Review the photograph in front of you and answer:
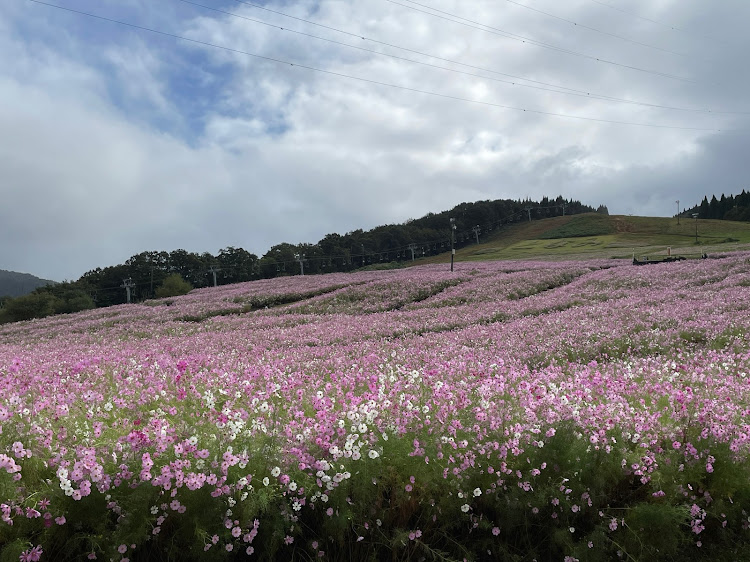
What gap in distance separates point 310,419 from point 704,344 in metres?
11.1

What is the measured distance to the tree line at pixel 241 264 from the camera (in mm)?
67000

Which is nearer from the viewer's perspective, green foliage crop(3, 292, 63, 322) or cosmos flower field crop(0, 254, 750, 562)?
cosmos flower field crop(0, 254, 750, 562)

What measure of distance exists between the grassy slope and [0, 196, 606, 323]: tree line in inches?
531

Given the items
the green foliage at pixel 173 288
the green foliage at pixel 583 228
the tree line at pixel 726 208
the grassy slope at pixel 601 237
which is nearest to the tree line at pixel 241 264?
the green foliage at pixel 173 288

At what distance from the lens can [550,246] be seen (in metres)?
96.6

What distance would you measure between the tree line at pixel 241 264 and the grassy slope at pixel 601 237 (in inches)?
531

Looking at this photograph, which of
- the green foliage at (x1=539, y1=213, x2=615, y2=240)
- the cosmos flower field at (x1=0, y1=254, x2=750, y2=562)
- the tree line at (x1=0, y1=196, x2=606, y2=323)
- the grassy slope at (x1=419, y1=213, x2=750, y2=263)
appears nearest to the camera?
the cosmos flower field at (x1=0, y1=254, x2=750, y2=562)

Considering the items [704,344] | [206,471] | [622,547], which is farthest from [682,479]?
[704,344]

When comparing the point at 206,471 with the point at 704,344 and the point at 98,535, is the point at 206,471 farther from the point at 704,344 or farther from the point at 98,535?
the point at 704,344

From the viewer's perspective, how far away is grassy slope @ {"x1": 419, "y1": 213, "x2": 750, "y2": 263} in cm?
7962

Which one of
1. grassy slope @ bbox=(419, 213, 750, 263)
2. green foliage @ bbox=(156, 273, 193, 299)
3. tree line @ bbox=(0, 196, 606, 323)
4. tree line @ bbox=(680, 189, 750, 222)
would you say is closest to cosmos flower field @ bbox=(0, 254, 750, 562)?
green foliage @ bbox=(156, 273, 193, 299)

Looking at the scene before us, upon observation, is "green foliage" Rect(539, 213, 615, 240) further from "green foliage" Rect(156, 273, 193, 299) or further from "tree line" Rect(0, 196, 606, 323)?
"green foliage" Rect(156, 273, 193, 299)

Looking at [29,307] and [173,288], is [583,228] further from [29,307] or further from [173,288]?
[29,307]

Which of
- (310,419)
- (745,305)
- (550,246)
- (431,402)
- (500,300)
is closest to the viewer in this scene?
(310,419)
